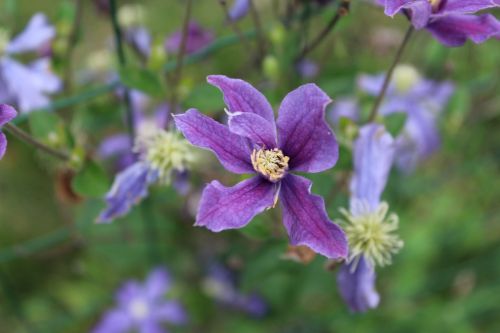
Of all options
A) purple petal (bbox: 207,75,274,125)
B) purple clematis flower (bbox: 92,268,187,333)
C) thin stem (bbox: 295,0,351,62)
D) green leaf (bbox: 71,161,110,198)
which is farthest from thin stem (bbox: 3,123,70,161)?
purple clematis flower (bbox: 92,268,187,333)

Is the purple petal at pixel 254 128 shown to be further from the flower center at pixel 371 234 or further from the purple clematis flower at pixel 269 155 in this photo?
the flower center at pixel 371 234

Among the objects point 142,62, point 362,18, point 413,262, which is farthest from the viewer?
point 362,18

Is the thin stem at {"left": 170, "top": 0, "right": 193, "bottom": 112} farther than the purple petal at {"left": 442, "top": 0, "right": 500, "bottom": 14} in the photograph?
Yes

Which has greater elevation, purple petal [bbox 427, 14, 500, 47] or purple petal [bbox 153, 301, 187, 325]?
purple petal [bbox 153, 301, 187, 325]

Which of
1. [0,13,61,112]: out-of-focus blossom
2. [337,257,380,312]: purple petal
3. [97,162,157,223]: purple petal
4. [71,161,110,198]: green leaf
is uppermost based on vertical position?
[0,13,61,112]: out-of-focus blossom

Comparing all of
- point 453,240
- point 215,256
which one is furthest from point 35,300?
point 453,240

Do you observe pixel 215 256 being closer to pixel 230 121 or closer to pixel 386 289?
pixel 386 289

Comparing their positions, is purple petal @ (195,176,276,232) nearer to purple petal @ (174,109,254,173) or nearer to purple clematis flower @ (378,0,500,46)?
purple petal @ (174,109,254,173)
